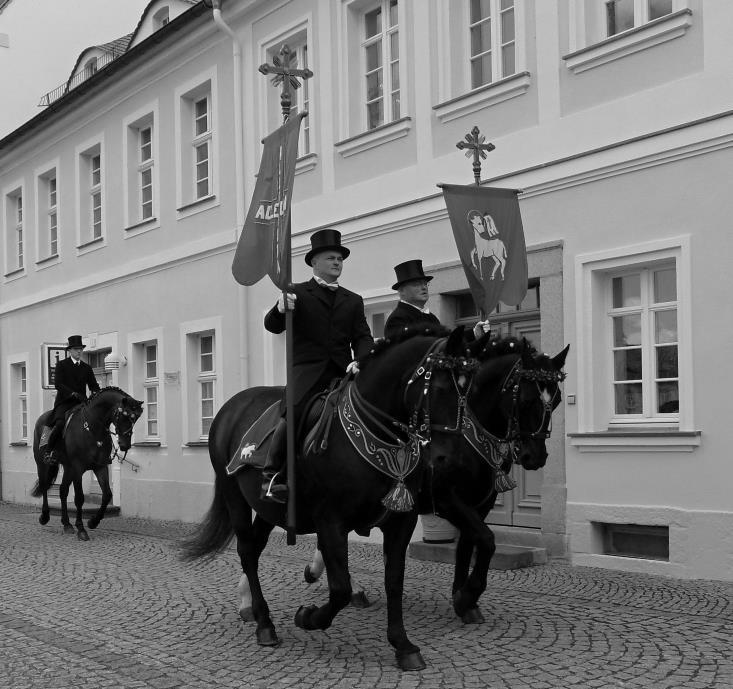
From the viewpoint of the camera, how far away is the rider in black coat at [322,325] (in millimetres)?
7086

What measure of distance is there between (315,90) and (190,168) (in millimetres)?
3631

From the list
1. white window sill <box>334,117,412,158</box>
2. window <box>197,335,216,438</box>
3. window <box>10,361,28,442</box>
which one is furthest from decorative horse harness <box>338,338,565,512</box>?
window <box>10,361,28,442</box>

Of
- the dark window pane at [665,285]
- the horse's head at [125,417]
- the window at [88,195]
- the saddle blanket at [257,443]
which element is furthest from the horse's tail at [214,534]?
the window at [88,195]

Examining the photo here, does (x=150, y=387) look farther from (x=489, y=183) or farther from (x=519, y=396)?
(x=519, y=396)

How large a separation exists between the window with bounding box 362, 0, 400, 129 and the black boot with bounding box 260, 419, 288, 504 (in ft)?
22.2

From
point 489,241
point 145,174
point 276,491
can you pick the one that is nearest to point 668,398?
point 489,241

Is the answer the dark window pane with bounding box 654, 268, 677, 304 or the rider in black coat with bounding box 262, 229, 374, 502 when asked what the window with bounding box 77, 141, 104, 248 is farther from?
the rider in black coat with bounding box 262, 229, 374, 502

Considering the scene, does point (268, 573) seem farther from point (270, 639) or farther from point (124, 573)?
point (270, 639)

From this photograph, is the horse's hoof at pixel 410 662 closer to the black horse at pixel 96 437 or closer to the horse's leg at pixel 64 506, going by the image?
the black horse at pixel 96 437

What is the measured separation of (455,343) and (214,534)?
9.36ft

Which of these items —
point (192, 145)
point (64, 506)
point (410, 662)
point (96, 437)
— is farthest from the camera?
point (192, 145)

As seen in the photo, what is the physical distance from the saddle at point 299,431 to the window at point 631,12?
5059 millimetres

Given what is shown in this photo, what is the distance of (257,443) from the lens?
7250mm

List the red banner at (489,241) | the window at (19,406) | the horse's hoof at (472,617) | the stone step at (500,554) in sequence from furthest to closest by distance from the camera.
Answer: the window at (19,406)
the stone step at (500,554)
the red banner at (489,241)
the horse's hoof at (472,617)
